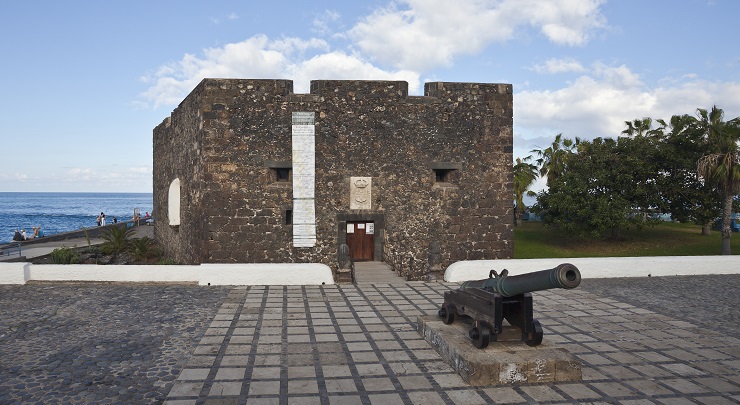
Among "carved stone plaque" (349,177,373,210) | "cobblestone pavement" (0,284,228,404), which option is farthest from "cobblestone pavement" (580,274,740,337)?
"cobblestone pavement" (0,284,228,404)

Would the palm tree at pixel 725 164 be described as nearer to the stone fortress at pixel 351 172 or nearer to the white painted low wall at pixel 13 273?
the stone fortress at pixel 351 172

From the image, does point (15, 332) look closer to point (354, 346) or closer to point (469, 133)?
point (354, 346)

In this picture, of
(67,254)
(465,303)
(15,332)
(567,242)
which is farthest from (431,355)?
(567,242)

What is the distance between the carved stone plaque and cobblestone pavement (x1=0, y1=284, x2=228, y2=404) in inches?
179

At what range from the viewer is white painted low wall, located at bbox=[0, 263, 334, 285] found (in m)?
10.8

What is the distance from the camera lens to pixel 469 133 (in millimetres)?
13891

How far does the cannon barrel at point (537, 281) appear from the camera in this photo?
4746mm

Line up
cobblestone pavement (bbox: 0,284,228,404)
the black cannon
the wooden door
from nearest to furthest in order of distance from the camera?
cobblestone pavement (bbox: 0,284,228,404)
the black cannon
the wooden door

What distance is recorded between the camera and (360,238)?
13.9m

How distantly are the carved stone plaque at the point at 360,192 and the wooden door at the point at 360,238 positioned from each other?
557 millimetres

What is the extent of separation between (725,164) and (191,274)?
1747 cm

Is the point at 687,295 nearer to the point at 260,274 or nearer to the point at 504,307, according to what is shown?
the point at 504,307

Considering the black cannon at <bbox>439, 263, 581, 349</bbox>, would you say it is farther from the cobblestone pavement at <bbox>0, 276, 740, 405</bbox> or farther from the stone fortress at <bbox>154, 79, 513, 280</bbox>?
the stone fortress at <bbox>154, 79, 513, 280</bbox>

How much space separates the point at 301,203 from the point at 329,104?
2.71 metres
